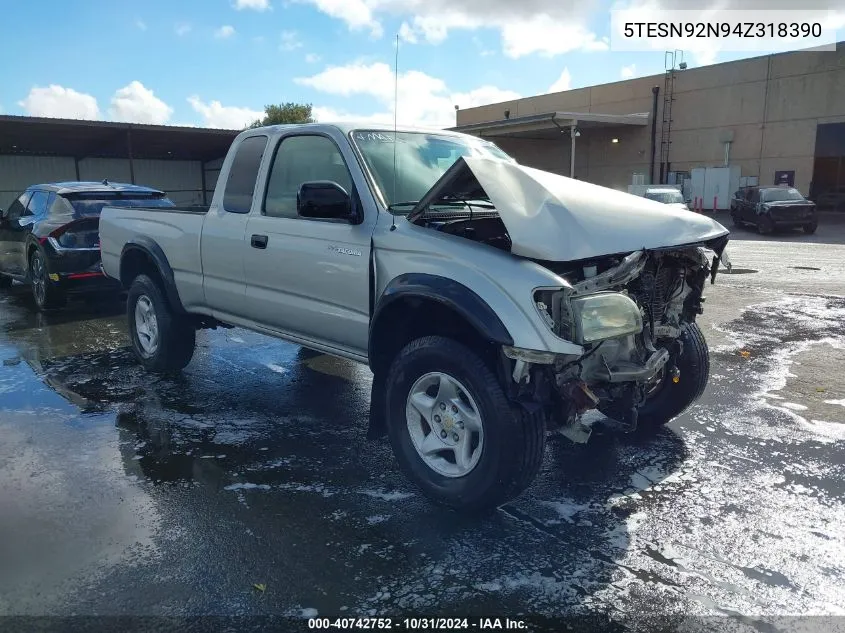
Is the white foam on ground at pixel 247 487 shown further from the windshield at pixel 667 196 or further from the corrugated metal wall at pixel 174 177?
the corrugated metal wall at pixel 174 177

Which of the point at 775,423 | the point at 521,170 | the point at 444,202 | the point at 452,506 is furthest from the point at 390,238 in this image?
the point at 775,423

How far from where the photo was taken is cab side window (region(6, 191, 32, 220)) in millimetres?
10234

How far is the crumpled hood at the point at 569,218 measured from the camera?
327cm

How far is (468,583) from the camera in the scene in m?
2.94

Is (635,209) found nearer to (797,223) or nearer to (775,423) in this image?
(775,423)

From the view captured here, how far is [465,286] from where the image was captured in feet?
11.0

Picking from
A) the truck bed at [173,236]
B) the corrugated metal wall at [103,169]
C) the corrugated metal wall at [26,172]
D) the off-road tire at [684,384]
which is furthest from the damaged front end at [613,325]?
the corrugated metal wall at [103,169]

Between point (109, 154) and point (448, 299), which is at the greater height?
point (109, 154)

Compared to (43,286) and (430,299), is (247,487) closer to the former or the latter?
(430,299)

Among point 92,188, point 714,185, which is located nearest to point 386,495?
point 92,188

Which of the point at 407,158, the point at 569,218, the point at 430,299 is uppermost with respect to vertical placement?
the point at 407,158

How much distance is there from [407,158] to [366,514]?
229 cm

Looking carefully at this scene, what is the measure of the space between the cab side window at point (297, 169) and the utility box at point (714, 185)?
94.9 ft

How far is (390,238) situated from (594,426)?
85.6 inches
